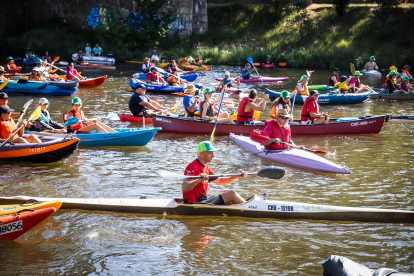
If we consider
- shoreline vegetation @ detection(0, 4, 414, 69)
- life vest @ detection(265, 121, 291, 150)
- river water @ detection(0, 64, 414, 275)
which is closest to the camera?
river water @ detection(0, 64, 414, 275)

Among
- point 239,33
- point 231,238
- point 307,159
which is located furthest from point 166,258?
point 239,33

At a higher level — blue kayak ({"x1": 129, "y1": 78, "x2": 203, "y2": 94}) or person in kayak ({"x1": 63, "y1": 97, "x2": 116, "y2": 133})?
blue kayak ({"x1": 129, "y1": 78, "x2": 203, "y2": 94})

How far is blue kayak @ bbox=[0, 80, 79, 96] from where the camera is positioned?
62.2ft

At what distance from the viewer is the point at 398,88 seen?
1944 centimetres

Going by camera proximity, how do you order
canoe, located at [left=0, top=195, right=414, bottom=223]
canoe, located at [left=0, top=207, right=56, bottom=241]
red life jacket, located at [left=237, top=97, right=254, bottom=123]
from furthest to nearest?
1. red life jacket, located at [left=237, top=97, right=254, bottom=123]
2. canoe, located at [left=0, top=195, right=414, bottom=223]
3. canoe, located at [left=0, top=207, right=56, bottom=241]

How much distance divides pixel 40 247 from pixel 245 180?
448cm

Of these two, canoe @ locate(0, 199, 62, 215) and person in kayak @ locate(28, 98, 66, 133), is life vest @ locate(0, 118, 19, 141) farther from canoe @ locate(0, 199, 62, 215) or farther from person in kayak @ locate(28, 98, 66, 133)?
canoe @ locate(0, 199, 62, 215)

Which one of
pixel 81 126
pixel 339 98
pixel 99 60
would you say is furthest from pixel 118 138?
pixel 99 60

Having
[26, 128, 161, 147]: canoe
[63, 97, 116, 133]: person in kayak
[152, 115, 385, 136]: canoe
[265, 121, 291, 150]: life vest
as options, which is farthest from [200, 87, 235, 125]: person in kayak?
[265, 121, 291, 150]: life vest

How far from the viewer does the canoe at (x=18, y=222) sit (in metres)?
5.87

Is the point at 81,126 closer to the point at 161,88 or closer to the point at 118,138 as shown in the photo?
the point at 118,138

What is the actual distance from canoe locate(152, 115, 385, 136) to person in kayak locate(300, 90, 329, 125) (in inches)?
8.1

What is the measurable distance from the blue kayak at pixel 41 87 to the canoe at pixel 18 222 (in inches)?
550

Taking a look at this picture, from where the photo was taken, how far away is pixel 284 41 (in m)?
37.4
